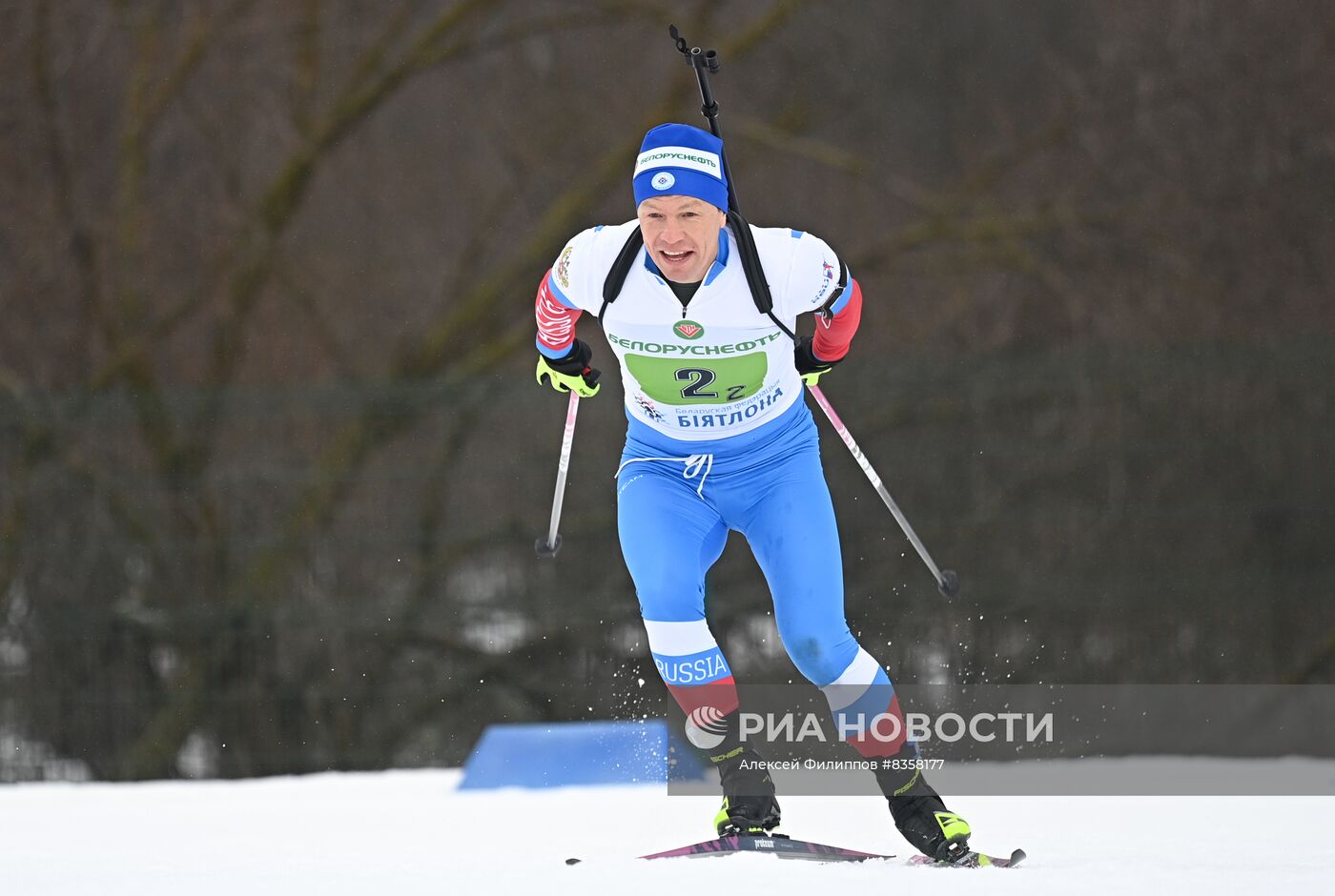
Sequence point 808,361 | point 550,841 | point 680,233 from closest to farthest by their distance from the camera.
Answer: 1. point 680,233
2. point 808,361
3. point 550,841

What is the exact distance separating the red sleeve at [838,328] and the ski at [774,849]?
133 cm

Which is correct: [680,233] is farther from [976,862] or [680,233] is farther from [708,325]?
[976,862]

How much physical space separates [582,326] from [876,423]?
12.3 feet

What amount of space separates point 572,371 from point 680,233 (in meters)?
0.75

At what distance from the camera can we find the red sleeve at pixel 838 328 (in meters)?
4.61

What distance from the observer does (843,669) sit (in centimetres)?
451

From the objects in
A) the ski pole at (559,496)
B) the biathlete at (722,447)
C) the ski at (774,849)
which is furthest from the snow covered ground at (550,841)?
the ski pole at (559,496)

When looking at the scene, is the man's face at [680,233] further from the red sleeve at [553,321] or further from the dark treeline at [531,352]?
the dark treeline at [531,352]

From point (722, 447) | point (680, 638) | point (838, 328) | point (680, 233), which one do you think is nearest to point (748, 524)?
point (722, 447)

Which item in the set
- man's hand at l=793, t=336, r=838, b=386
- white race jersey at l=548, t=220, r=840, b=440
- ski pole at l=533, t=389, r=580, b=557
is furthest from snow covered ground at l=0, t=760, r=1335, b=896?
man's hand at l=793, t=336, r=838, b=386

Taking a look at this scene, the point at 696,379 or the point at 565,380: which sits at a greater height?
the point at 565,380

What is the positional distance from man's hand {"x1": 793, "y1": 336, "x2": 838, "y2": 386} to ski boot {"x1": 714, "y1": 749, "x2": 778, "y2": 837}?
1.08m

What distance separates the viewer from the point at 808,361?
Answer: 472 cm

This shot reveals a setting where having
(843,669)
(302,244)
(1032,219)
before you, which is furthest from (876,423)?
(302,244)
